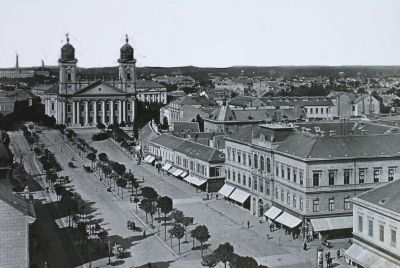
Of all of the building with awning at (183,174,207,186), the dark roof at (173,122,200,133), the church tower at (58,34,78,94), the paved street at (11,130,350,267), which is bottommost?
the paved street at (11,130,350,267)

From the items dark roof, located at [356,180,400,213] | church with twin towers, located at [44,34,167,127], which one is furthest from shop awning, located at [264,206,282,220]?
church with twin towers, located at [44,34,167,127]

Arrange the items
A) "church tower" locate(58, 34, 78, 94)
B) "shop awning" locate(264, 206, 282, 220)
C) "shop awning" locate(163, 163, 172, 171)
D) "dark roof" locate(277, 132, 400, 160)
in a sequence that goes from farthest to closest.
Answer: "church tower" locate(58, 34, 78, 94)
"shop awning" locate(163, 163, 172, 171)
"shop awning" locate(264, 206, 282, 220)
"dark roof" locate(277, 132, 400, 160)

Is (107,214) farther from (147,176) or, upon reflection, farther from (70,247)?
(147,176)

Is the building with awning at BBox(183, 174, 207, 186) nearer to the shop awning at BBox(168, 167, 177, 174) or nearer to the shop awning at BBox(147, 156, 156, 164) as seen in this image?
the shop awning at BBox(168, 167, 177, 174)

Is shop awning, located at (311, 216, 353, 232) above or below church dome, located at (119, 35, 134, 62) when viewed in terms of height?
below

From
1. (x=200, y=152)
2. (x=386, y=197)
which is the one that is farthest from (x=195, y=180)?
(x=386, y=197)

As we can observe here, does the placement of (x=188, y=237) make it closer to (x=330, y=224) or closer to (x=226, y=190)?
(x=330, y=224)
